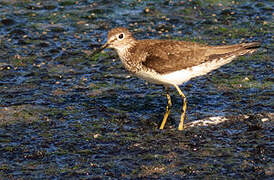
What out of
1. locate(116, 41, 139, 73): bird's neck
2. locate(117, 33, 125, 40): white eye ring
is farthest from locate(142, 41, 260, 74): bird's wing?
locate(117, 33, 125, 40): white eye ring

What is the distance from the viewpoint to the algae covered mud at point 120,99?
24.5 feet

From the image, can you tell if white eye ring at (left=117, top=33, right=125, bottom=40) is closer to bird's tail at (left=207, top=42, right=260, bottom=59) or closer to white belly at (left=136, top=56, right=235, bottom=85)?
white belly at (left=136, top=56, right=235, bottom=85)

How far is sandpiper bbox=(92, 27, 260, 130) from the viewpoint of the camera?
8727 mm

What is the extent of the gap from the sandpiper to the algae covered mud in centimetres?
90

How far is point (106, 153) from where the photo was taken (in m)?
7.80

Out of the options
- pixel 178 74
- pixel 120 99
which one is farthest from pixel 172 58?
pixel 120 99

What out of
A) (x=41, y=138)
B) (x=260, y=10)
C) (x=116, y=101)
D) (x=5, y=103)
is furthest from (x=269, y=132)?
(x=260, y=10)

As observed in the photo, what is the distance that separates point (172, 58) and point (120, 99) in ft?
5.67

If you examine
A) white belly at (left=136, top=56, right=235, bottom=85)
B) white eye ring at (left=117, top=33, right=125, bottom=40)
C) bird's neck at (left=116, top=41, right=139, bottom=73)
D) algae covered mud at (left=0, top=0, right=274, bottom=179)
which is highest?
white eye ring at (left=117, top=33, right=125, bottom=40)

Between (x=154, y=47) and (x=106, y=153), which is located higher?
(x=154, y=47)

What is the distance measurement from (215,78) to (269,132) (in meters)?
2.72

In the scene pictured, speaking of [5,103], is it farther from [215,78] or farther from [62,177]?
[215,78]

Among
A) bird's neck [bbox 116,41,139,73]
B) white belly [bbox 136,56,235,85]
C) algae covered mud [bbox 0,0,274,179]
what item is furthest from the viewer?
bird's neck [bbox 116,41,139,73]

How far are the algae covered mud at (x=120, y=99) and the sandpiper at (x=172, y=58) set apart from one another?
90cm
